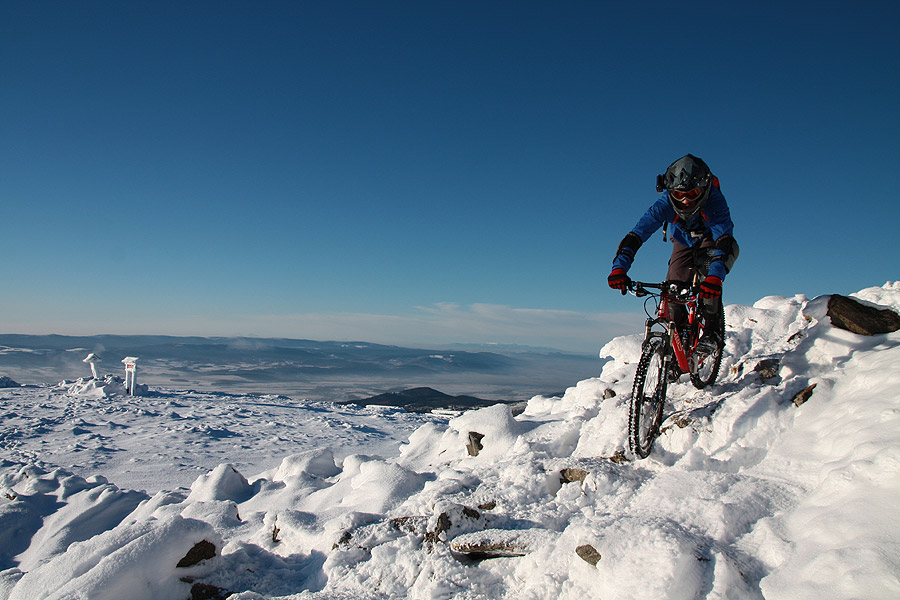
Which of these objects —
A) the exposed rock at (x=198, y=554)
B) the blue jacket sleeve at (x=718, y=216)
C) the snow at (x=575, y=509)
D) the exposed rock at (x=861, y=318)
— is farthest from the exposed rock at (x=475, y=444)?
the exposed rock at (x=861, y=318)

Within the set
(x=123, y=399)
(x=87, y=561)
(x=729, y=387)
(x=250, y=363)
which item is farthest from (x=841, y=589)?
(x=250, y=363)

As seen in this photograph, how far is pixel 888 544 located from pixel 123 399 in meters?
17.2

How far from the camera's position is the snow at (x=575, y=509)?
2.09 m

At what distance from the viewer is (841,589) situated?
167cm

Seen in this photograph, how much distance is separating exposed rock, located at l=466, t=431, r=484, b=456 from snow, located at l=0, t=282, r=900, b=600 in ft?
0.19

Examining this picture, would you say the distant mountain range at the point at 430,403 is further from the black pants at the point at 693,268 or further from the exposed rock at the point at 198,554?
the exposed rock at the point at 198,554

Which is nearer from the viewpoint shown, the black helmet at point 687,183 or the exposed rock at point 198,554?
the exposed rock at point 198,554

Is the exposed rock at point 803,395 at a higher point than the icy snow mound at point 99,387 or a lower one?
higher

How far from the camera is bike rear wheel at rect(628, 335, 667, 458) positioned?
3.63 m

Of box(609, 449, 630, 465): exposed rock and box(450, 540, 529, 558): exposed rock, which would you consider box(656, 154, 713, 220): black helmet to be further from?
box(450, 540, 529, 558): exposed rock

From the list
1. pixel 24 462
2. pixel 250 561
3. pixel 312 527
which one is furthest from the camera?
pixel 24 462

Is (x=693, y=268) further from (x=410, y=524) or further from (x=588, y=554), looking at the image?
(x=410, y=524)

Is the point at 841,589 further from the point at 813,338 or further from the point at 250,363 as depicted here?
the point at 250,363

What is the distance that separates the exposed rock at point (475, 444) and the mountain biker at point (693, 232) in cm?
262
